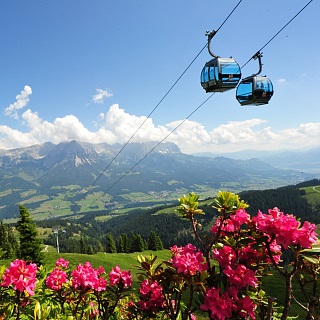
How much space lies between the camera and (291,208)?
6836 inches

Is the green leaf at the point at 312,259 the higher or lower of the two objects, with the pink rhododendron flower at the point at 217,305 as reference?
higher

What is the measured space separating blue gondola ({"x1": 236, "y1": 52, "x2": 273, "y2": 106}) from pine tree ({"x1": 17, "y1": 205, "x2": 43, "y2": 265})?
113 ft

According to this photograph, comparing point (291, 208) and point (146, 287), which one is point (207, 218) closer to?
point (291, 208)

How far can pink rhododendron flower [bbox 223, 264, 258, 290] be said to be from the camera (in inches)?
125

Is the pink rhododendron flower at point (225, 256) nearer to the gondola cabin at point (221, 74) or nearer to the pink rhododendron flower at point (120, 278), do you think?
the pink rhododendron flower at point (120, 278)

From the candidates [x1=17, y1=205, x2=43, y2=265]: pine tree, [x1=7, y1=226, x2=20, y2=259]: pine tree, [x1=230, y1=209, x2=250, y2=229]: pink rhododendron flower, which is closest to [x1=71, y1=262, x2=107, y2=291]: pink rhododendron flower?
→ [x1=230, y1=209, x2=250, y2=229]: pink rhododendron flower

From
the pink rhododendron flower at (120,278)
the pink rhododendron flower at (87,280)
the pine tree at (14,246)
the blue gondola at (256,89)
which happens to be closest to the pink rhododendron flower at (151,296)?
the pink rhododendron flower at (120,278)

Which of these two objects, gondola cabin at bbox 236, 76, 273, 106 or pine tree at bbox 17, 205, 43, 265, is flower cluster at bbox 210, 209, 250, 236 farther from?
pine tree at bbox 17, 205, 43, 265

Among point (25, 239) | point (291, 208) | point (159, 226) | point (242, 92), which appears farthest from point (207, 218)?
point (242, 92)

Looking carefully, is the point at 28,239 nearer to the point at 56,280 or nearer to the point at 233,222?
the point at 56,280

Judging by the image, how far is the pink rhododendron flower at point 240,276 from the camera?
319 centimetres

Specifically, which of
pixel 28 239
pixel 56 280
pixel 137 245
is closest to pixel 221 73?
pixel 56 280

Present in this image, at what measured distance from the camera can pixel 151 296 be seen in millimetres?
4012

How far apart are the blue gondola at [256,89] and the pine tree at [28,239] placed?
34.6 meters
